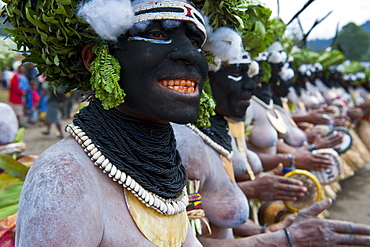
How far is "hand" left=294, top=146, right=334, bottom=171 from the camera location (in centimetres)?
422

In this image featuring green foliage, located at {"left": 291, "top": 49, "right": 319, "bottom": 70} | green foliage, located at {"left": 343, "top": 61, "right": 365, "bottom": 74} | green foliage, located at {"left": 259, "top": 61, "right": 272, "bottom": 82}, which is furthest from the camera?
green foliage, located at {"left": 343, "top": 61, "right": 365, "bottom": 74}

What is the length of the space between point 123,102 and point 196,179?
0.84m

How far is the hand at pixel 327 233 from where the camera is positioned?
202 centimetres

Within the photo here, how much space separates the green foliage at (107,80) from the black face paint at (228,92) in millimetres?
1501

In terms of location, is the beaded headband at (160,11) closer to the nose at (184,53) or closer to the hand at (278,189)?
the nose at (184,53)

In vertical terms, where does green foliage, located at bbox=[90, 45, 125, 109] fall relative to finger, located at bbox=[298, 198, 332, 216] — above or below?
above

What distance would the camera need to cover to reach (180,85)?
141 cm

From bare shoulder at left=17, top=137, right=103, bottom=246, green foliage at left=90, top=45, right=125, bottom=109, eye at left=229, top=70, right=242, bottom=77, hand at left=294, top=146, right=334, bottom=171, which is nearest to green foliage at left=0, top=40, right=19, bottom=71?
green foliage at left=90, top=45, right=125, bottom=109

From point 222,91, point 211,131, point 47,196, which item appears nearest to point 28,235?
point 47,196

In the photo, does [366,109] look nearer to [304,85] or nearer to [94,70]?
[304,85]

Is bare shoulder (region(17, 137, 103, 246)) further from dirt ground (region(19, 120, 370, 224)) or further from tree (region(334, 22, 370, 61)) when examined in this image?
tree (region(334, 22, 370, 61))

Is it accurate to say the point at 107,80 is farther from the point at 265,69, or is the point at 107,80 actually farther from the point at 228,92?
the point at 265,69

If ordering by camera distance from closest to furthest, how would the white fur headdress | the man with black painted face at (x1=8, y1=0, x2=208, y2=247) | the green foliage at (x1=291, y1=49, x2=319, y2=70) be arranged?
the man with black painted face at (x1=8, y1=0, x2=208, y2=247), the white fur headdress, the green foliage at (x1=291, y1=49, x2=319, y2=70)

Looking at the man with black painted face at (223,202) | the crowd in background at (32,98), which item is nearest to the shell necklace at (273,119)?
the man with black painted face at (223,202)
